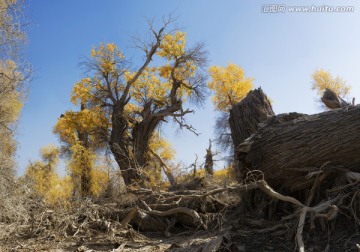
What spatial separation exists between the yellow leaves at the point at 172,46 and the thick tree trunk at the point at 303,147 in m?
19.2

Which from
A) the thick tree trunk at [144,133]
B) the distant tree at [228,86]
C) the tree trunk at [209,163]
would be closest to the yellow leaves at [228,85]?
the distant tree at [228,86]

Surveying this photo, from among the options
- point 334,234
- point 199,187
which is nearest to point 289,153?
point 334,234

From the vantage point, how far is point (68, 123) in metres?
25.9

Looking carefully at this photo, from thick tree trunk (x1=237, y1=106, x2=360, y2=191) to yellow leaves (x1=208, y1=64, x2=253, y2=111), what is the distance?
2841 cm

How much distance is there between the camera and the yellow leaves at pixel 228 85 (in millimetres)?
34281

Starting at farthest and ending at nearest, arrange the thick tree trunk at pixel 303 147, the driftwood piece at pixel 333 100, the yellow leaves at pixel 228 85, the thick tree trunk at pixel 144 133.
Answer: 1. the yellow leaves at pixel 228 85
2. the thick tree trunk at pixel 144 133
3. the driftwood piece at pixel 333 100
4. the thick tree trunk at pixel 303 147

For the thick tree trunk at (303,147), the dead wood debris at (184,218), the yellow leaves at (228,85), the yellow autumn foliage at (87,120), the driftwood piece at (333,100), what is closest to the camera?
the dead wood debris at (184,218)

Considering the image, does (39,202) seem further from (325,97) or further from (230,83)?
(230,83)

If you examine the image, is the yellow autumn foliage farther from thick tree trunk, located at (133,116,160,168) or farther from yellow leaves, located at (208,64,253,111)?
yellow leaves, located at (208,64,253,111)

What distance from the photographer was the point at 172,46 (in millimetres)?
24531

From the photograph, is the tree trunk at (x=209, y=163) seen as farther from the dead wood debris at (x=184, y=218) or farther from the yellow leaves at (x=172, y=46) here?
the yellow leaves at (x=172, y=46)

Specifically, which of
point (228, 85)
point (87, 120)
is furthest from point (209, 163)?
point (228, 85)

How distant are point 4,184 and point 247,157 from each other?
4710 millimetres

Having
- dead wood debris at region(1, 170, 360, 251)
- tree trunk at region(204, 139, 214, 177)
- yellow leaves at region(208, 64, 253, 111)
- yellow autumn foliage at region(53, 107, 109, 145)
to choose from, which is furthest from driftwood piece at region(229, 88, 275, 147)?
yellow leaves at region(208, 64, 253, 111)
